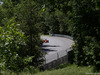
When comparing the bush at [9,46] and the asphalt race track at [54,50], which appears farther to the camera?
the asphalt race track at [54,50]

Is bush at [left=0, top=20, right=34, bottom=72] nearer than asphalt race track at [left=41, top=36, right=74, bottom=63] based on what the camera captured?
Yes

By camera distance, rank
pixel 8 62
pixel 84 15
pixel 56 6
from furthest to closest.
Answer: pixel 56 6 → pixel 8 62 → pixel 84 15

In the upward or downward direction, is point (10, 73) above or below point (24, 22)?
below

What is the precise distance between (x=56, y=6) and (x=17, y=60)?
2.35 meters

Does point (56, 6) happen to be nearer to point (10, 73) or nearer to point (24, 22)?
point (10, 73)

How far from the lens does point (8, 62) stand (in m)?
5.61

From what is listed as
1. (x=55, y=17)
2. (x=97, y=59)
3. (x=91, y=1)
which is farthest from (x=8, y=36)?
(x=55, y=17)

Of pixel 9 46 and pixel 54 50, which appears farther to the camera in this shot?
pixel 54 50

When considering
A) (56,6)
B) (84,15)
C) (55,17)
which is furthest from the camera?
(55,17)

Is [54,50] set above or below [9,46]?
below

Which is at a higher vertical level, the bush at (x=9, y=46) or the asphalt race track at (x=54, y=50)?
the bush at (x=9, y=46)

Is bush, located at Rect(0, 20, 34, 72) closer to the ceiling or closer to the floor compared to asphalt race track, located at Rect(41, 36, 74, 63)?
closer to the ceiling

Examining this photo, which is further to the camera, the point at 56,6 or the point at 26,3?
the point at 26,3

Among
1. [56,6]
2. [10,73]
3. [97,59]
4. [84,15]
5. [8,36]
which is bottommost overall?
[97,59]
